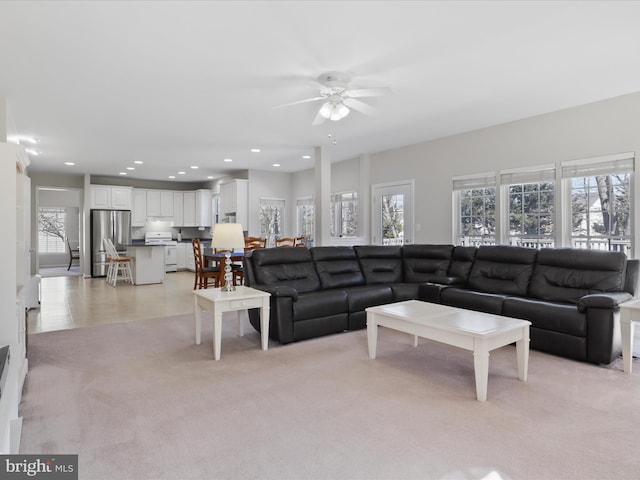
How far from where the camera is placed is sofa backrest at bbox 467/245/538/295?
438cm

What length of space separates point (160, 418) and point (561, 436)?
235cm

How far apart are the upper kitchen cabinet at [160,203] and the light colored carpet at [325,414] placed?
7.22 meters

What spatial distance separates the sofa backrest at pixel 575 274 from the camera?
373 cm

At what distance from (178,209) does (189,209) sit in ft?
0.97

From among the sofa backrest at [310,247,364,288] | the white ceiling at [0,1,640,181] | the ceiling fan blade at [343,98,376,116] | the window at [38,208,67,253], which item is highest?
the white ceiling at [0,1,640,181]

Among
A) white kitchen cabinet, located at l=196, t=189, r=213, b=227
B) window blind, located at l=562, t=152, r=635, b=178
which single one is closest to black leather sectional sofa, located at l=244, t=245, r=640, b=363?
window blind, located at l=562, t=152, r=635, b=178

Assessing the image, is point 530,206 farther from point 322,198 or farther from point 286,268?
point 286,268

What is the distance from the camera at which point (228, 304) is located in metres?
3.54

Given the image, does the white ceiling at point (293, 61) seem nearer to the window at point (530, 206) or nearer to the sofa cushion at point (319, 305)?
the window at point (530, 206)

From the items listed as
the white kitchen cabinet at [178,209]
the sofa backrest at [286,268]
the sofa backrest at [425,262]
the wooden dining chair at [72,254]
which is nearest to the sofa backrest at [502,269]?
the sofa backrest at [425,262]

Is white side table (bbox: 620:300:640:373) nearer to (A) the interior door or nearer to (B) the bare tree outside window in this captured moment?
(B) the bare tree outside window

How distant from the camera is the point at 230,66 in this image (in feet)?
10.7

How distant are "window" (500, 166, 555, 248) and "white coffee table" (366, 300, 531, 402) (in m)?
2.25

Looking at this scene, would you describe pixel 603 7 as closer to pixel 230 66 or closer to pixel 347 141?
pixel 230 66
